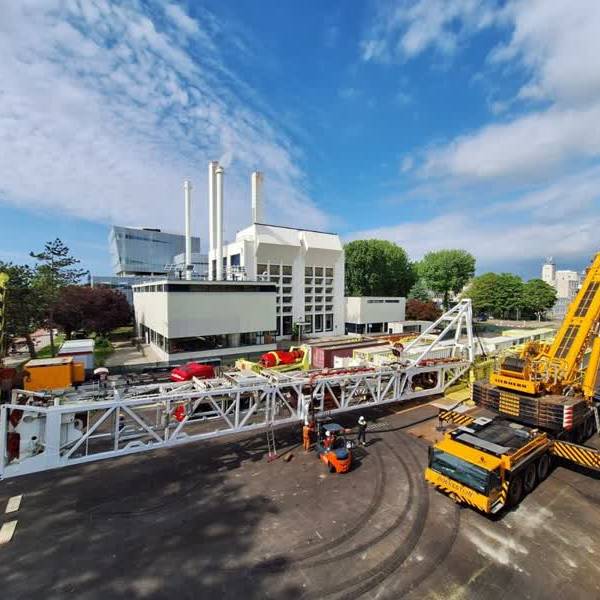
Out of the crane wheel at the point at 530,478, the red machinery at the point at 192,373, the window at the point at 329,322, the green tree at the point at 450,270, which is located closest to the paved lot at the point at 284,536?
the crane wheel at the point at 530,478

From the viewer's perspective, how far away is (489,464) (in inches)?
364

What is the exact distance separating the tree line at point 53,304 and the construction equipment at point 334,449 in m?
27.0

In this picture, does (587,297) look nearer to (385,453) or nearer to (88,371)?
(385,453)

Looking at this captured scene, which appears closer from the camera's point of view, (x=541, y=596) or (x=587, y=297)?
(x=541, y=596)

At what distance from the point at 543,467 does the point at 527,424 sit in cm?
214

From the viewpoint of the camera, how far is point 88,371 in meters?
26.5

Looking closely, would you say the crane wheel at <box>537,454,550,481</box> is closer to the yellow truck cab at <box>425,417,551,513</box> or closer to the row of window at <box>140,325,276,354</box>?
the yellow truck cab at <box>425,417,551,513</box>

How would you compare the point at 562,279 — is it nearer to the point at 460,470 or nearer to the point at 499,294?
the point at 499,294

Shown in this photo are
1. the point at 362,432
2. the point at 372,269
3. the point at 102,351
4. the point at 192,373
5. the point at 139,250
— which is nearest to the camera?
the point at 362,432

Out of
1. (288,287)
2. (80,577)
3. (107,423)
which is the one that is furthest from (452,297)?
(80,577)

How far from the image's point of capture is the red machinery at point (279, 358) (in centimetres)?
2552

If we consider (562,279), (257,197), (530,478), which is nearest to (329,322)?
(257,197)

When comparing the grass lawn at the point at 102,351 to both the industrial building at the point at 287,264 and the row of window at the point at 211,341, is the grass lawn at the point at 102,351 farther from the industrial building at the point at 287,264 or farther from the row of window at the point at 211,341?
the industrial building at the point at 287,264

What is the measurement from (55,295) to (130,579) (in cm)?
3310
